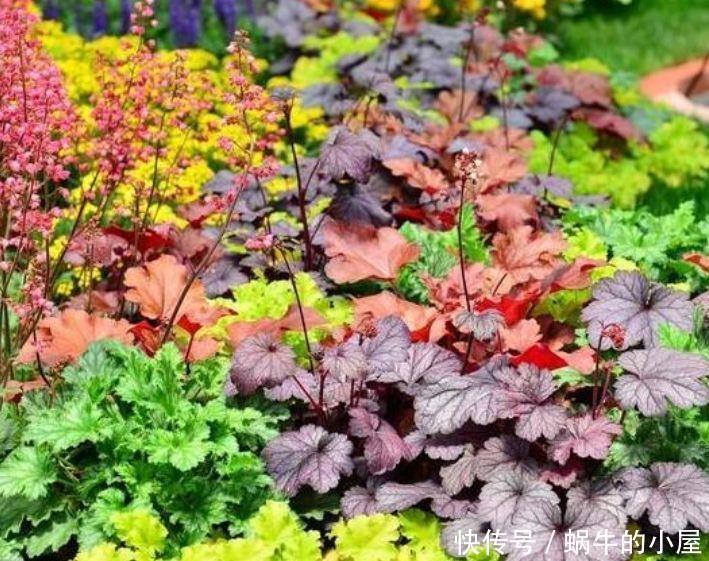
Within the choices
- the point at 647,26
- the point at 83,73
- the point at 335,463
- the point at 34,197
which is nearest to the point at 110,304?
the point at 34,197

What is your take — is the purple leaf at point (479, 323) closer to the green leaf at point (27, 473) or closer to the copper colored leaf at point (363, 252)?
the copper colored leaf at point (363, 252)

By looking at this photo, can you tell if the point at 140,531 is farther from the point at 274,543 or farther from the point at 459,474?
the point at 459,474

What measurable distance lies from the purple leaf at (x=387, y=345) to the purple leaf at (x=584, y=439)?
46cm

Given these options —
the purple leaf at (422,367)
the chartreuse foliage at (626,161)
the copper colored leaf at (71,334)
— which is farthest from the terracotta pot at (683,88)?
the copper colored leaf at (71,334)

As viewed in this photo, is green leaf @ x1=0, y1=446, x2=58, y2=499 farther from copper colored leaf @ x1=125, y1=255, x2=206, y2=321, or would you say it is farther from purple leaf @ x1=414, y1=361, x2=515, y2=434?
purple leaf @ x1=414, y1=361, x2=515, y2=434

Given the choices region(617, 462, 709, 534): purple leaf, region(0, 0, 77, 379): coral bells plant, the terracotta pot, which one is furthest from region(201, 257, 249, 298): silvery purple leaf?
the terracotta pot

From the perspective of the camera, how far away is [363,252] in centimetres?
354

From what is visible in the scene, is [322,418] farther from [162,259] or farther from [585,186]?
[585,186]

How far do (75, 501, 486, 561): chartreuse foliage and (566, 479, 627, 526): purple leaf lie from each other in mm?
234

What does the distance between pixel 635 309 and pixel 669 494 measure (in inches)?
20.8

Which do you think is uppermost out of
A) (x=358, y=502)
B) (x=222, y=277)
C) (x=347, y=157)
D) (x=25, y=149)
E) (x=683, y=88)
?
(x=25, y=149)

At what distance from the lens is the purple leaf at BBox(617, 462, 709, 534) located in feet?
8.38

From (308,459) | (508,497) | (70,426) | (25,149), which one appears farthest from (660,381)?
(25,149)

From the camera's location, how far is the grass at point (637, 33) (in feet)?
24.8
